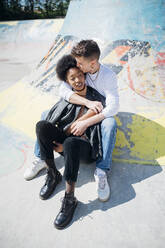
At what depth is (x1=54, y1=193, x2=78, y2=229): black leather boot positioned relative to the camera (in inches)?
75.5

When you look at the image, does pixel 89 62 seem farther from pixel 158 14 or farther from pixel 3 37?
pixel 3 37

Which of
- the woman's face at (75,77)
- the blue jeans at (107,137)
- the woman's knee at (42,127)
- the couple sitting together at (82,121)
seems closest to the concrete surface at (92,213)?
the couple sitting together at (82,121)

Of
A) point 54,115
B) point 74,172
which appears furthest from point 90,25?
point 74,172

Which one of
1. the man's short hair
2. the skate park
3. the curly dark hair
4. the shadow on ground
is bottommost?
the shadow on ground

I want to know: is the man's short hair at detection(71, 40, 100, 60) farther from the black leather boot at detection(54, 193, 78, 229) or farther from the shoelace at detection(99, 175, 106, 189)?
the black leather boot at detection(54, 193, 78, 229)

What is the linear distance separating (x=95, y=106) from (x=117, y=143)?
0.88 m

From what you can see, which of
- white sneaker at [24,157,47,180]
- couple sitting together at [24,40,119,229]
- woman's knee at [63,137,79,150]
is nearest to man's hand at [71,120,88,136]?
couple sitting together at [24,40,119,229]

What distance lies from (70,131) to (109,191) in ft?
2.87

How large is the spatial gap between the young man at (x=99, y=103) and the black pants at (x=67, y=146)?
0.21 meters

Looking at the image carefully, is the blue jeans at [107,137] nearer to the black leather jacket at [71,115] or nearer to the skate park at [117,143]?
the black leather jacket at [71,115]

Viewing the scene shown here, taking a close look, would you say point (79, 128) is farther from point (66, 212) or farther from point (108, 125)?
point (66, 212)

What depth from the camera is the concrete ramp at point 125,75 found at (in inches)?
115

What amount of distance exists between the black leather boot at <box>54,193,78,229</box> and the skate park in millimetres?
72

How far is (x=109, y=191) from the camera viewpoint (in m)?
2.24
